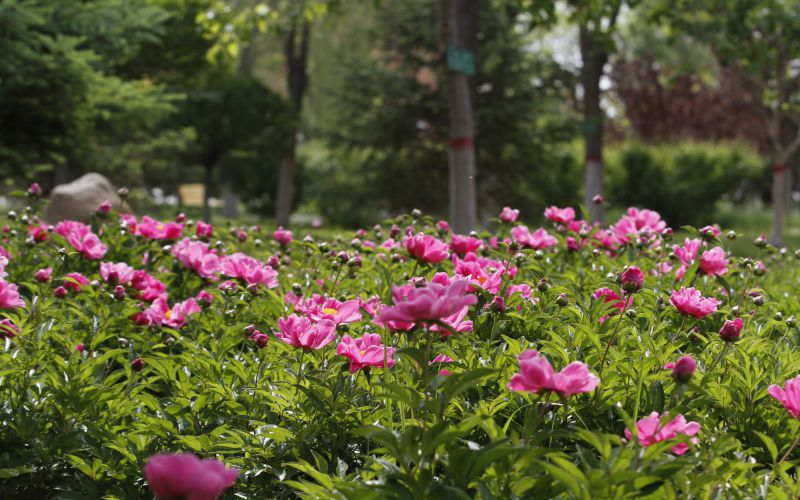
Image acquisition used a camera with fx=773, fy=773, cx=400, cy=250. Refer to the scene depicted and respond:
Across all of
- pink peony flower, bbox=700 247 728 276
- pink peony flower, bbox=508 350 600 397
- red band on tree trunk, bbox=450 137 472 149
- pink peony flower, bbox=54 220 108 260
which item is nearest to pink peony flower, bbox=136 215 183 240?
pink peony flower, bbox=54 220 108 260

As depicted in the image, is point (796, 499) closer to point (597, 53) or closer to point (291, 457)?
point (291, 457)

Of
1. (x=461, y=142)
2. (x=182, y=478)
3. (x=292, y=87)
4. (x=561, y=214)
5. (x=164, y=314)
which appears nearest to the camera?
(x=182, y=478)

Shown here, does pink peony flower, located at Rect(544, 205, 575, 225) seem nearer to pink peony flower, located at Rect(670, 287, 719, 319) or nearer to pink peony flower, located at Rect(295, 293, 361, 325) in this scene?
pink peony flower, located at Rect(670, 287, 719, 319)

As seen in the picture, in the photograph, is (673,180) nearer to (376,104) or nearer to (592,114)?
(376,104)

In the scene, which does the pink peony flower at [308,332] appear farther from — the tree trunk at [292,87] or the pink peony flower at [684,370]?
the tree trunk at [292,87]

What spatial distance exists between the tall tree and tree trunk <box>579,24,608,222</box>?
3.29ft

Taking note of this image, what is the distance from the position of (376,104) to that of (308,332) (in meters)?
12.4

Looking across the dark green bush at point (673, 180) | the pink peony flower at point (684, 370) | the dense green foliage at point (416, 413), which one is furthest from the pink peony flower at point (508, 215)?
the dark green bush at point (673, 180)

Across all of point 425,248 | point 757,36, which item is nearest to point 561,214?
point 425,248

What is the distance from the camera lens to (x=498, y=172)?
47.0ft

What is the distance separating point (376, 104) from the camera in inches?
547

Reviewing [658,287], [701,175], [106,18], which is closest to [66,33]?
[106,18]

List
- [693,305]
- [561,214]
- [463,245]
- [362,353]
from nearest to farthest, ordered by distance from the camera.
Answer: [362,353]
[693,305]
[463,245]
[561,214]

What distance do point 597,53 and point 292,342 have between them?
8.96 metres
